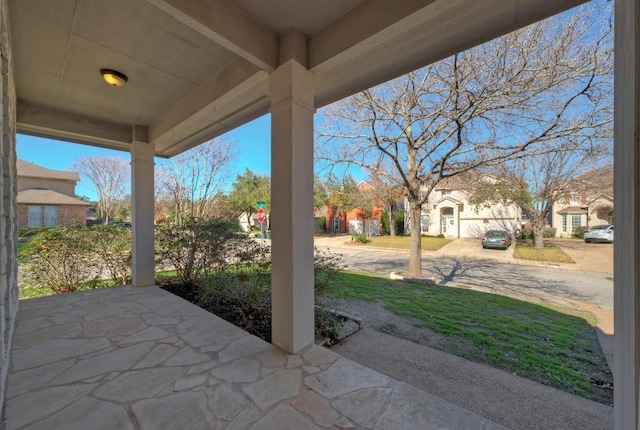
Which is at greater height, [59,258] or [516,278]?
[59,258]

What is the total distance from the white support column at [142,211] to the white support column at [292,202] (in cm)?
347

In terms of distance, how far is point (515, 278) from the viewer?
7.83m

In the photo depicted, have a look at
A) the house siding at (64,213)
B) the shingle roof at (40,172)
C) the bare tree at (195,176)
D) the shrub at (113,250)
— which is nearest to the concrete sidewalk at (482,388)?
the shrub at (113,250)

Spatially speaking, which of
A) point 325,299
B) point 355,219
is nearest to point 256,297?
point 325,299

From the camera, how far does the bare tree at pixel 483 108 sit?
13.9ft

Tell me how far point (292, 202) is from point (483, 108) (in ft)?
17.7

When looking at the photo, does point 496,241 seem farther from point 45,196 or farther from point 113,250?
point 45,196

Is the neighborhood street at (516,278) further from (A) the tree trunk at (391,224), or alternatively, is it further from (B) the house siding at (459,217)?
(A) the tree trunk at (391,224)

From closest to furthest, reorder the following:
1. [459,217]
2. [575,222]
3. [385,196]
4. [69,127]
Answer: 1. [69,127]
2. [575,222]
3. [385,196]
4. [459,217]

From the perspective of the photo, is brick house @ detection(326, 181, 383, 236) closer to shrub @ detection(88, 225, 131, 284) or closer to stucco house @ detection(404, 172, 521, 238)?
stucco house @ detection(404, 172, 521, 238)

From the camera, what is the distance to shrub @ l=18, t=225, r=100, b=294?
456cm

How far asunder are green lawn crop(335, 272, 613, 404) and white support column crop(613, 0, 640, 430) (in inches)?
70.4

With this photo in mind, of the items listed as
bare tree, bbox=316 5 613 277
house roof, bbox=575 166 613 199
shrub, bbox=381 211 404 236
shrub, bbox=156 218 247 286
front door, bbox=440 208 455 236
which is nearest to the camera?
house roof, bbox=575 166 613 199

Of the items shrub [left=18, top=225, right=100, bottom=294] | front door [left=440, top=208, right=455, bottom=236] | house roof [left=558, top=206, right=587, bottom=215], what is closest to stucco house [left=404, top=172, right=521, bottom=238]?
front door [left=440, top=208, right=455, bottom=236]
